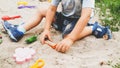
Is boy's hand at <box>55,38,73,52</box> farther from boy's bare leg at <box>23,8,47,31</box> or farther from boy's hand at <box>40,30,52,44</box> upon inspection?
boy's bare leg at <box>23,8,47,31</box>

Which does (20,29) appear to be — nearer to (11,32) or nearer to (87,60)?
(11,32)

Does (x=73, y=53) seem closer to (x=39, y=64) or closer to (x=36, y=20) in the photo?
(x=39, y=64)

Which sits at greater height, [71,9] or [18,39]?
[71,9]

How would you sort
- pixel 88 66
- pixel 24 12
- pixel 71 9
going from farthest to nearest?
pixel 24 12
pixel 71 9
pixel 88 66

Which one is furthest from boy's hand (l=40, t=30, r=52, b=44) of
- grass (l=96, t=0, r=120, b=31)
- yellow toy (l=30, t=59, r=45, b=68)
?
grass (l=96, t=0, r=120, b=31)

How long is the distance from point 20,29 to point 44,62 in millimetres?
672

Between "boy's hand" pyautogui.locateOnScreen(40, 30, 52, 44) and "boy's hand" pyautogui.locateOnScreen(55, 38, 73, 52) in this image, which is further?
"boy's hand" pyautogui.locateOnScreen(40, 30, 52, 44)

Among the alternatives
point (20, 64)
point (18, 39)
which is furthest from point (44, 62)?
point (18, 39)

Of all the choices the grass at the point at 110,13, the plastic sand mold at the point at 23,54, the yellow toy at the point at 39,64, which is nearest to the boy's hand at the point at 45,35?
the plastic sand mold at the point at 23,54

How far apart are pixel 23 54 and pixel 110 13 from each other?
127 cm

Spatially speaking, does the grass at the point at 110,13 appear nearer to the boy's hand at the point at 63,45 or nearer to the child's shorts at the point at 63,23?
the child's shorts at the point at 63,23

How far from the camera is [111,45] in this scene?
2789mm

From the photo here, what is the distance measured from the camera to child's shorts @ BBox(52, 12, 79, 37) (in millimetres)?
2902

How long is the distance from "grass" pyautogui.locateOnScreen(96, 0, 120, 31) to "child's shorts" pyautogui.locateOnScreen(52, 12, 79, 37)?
0.41 m
